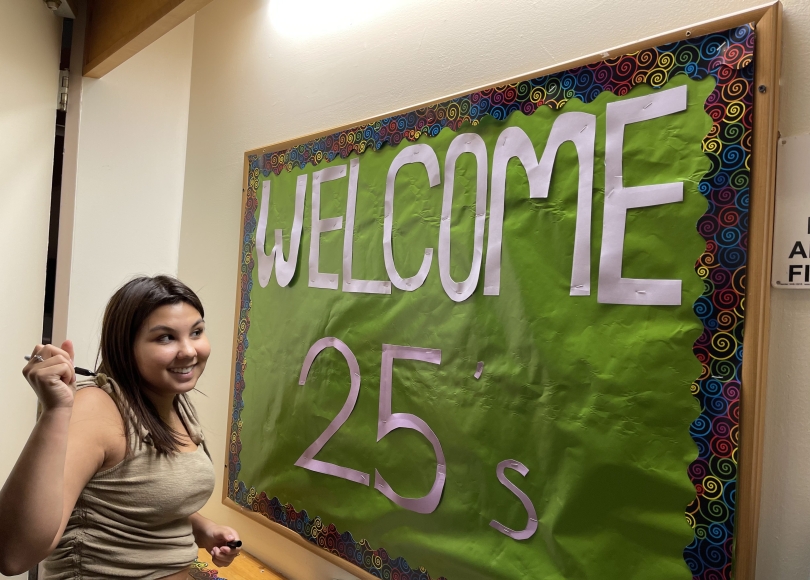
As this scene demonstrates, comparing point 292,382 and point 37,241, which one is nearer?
point 292,382

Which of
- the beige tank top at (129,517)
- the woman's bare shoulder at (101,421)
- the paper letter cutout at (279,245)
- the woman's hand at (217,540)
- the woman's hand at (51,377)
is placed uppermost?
the paper letter cutout at (279,245)

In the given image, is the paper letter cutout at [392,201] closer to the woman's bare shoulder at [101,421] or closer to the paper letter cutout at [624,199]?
the paper letter cutout at [624,199]

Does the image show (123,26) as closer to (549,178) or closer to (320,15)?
(320,15)

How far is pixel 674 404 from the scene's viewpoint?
0.95 metres

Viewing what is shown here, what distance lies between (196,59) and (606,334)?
1.90 meters

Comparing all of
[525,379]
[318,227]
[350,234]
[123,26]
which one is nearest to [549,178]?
[525,379]

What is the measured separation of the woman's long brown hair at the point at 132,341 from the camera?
1093 millimetres

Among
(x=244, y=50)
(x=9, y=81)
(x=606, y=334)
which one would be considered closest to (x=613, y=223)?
(x=606, y=334)

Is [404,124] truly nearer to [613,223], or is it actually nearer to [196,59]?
[613,223]

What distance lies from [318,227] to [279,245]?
180 millimetres

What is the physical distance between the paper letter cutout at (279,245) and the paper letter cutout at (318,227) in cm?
5

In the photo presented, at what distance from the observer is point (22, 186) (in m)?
1.92

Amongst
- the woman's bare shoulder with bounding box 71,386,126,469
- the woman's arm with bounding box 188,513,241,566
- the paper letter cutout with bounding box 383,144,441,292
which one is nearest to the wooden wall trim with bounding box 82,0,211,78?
the paper letter cutout with bounding box 383,144,441,292

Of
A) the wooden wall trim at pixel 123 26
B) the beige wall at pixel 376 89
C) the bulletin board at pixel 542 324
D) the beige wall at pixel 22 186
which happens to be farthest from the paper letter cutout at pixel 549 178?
the beige wall at pixel 22 186
